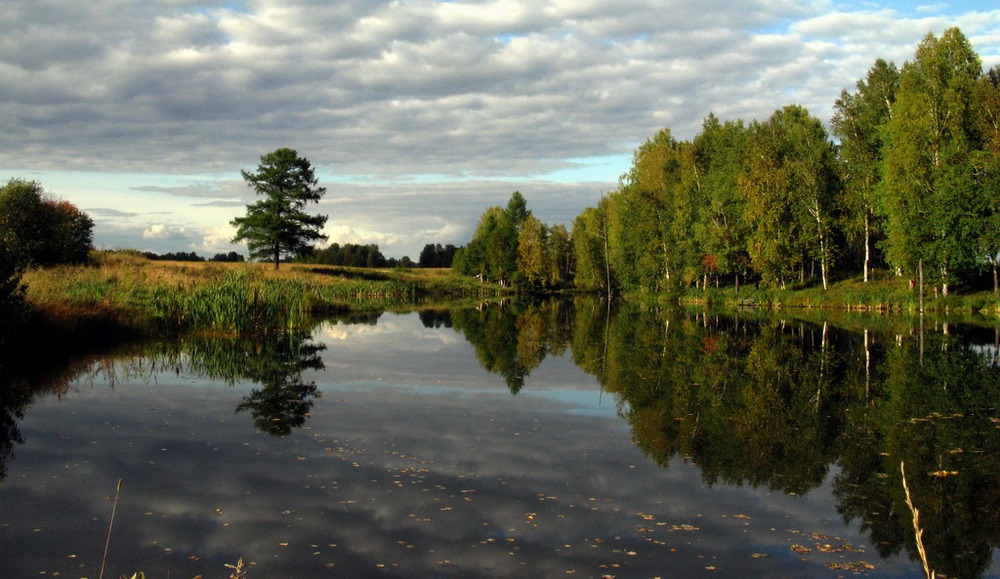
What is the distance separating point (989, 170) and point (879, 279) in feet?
45.4

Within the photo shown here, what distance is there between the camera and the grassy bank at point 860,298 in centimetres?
4319

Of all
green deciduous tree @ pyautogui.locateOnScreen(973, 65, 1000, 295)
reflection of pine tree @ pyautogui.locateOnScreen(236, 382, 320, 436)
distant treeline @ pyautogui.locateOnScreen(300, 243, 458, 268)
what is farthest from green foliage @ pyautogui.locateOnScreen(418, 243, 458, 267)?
reflection of pine tree @ pyautogui.locateOnScreen(236, 382, 320, 436)

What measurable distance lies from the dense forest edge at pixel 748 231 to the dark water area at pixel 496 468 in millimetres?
7646

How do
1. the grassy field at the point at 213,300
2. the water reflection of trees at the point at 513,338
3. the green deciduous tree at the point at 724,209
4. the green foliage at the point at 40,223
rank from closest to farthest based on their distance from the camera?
1. the water reflection of trees at the point at 513,338
2. the grassy field at the point at 213,300
3. the green foliage at the point at 40,223
4. the green deciduous tree at the point at 724,209

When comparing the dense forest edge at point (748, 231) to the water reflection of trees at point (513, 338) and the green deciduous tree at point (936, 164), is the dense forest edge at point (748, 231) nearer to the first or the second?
the green deciduous tree at point (936, 164)

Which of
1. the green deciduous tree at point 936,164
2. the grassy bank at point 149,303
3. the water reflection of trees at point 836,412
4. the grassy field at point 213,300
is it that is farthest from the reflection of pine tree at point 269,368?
the green deciduous tree at point 936,164

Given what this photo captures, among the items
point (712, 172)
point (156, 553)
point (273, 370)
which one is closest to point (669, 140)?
point (712, 172)

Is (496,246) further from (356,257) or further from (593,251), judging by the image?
(356,257)

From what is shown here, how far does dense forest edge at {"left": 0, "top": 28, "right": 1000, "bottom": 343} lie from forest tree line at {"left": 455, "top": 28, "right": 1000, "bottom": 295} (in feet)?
0.43

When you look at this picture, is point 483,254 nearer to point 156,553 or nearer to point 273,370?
point 273,370

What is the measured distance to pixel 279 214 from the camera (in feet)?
224

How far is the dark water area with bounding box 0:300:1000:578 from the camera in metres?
7.07

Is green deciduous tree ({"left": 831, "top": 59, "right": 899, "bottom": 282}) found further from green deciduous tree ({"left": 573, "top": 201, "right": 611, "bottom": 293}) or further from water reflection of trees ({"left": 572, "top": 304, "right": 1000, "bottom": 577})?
green deciduous tree ({"left": 573, "top": 201, "right": 611, "bottom": 293})

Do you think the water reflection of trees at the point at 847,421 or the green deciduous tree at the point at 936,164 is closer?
the water reflection of trees at the point at 847,421
